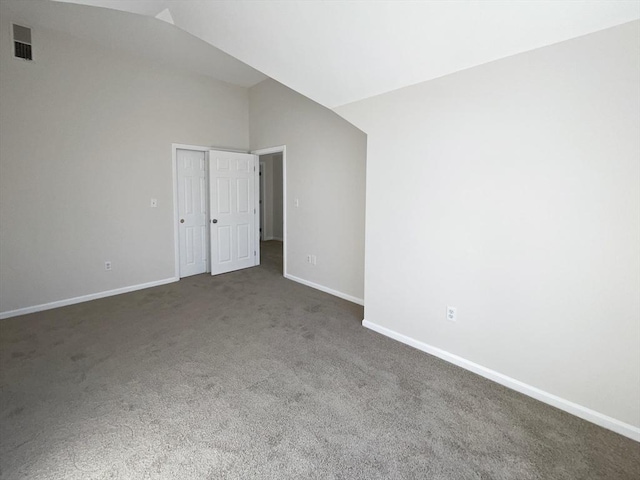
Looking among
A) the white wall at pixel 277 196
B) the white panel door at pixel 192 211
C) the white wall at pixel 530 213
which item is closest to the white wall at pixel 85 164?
the white panel door at pixel 192 211

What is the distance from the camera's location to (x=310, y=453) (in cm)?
165

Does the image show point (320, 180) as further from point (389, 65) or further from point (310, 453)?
point (310, 453)

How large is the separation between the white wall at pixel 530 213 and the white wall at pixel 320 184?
968 mm

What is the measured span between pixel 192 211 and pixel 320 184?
7.33 feet

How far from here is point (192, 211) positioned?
16.3 feet

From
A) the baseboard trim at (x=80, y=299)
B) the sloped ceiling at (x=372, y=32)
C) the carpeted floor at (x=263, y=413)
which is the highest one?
the sloped ceiling at (x=372, y=32)

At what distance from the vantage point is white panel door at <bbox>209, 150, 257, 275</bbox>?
196 inches

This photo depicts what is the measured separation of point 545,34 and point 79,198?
484 cm

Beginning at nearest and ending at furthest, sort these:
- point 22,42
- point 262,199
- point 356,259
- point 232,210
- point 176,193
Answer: point 22,42, point 356,259, point 176,193, point 232,210, point 262,199

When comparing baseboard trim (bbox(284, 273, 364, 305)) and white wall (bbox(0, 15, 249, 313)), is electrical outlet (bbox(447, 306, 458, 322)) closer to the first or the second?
baseboard trim (bbox(284, 273, 364, 305))

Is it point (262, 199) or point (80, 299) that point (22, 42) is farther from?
point (262, 199)

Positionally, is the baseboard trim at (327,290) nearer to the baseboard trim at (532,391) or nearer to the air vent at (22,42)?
the baseboard trim at (532,391)

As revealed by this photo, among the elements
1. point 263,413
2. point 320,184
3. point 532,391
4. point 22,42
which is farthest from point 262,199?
point 532,391

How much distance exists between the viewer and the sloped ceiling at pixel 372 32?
5.73 ft
